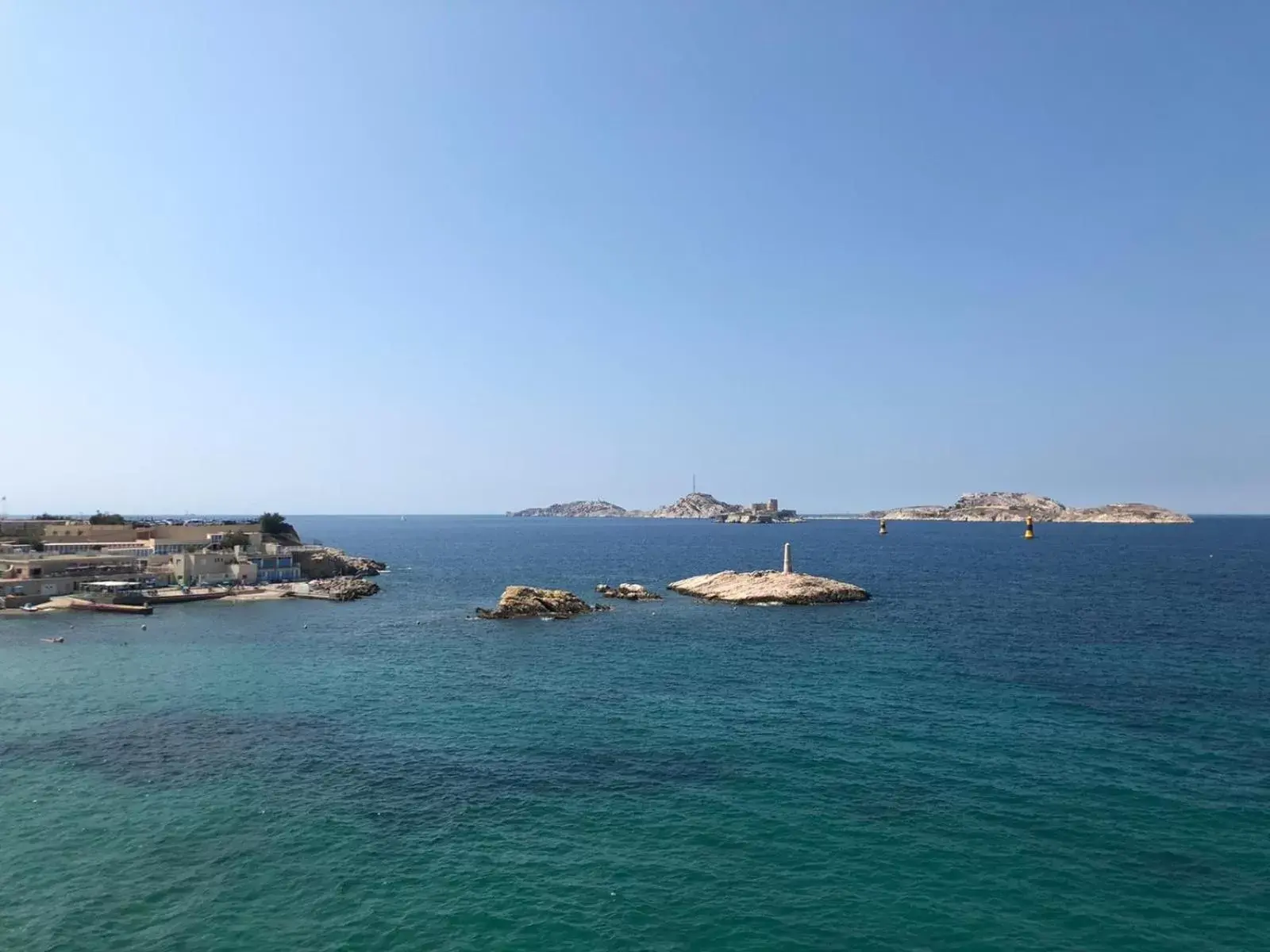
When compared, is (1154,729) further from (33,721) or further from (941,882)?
(33,721)

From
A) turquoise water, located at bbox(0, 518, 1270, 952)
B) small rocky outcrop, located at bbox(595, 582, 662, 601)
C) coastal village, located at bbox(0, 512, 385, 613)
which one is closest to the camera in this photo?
turquoise water, located at bbox(0, 518, 1270, 952)

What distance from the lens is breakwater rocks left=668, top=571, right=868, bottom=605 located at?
4035 inches

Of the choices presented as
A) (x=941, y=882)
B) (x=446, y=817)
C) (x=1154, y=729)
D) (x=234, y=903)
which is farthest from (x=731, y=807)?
(x=1154, y=729)

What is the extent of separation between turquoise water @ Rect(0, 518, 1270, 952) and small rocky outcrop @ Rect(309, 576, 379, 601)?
3704cm

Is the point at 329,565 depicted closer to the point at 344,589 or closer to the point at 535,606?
the point at 344,589

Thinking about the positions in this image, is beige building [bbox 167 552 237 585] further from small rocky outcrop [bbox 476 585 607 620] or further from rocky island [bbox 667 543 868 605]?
rocky island [bbox 667 543 868 605]

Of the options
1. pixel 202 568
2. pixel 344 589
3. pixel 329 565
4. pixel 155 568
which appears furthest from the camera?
pixel 329 565

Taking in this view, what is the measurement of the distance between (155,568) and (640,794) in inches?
4682

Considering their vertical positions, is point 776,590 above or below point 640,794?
above

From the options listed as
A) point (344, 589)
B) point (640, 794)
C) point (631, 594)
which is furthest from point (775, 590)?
point (640, 794)

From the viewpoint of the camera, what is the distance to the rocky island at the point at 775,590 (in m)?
102

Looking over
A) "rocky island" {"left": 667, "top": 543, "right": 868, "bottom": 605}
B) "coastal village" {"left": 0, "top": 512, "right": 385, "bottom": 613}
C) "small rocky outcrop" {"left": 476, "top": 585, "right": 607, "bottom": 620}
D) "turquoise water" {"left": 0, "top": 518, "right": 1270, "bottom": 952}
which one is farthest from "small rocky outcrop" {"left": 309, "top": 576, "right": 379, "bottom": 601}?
"rocky island" {"left": 667, "top": 543, "right": 868, "bottom": 605}

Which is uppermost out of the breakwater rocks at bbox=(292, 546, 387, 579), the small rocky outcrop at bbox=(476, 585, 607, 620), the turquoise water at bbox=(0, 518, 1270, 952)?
the breakwater rocks at bbox=(292, 546, 387, 579)

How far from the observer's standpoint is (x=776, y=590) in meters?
104
